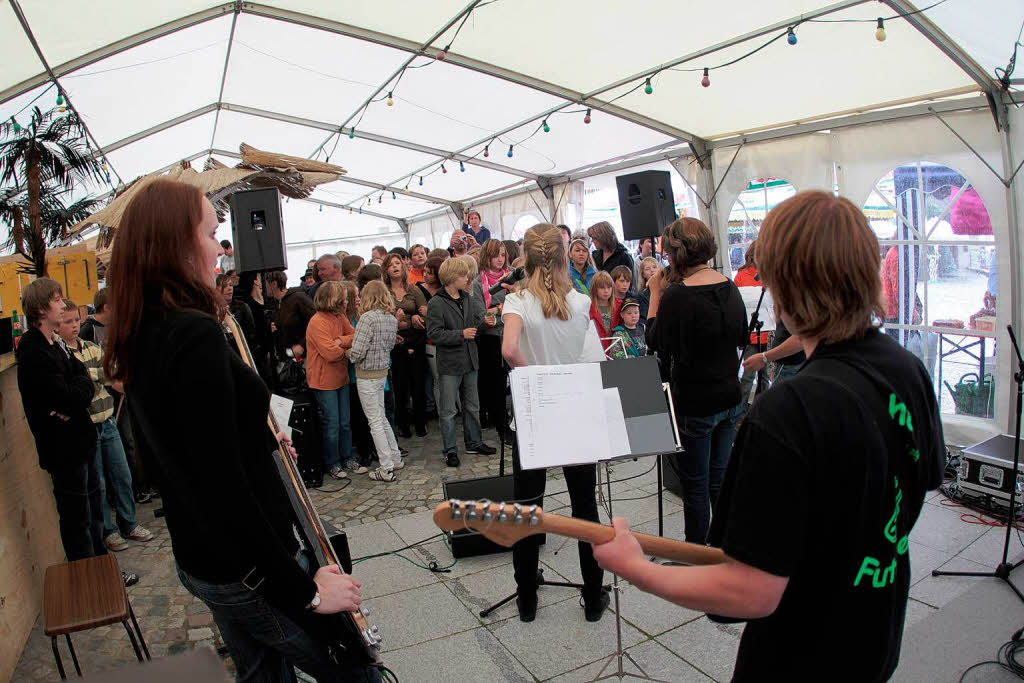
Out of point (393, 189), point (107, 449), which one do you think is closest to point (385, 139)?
point (393, 189)

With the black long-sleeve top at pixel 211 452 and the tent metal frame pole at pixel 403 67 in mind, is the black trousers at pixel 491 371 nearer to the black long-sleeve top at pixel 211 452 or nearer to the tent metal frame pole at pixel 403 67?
the tent metal frame pole at pixel 403 67

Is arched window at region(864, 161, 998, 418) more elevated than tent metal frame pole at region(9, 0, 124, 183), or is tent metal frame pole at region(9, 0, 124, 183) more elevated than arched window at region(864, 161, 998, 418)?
tent metal frame pole at region(9, 0, 124, 183)

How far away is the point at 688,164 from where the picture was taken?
28.9 feet

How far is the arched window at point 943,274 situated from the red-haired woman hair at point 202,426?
6.00 meters

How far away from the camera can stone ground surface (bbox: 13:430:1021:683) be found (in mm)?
2975

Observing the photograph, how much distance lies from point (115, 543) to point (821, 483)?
4.83 metres

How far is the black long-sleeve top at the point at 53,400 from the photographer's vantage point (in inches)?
137

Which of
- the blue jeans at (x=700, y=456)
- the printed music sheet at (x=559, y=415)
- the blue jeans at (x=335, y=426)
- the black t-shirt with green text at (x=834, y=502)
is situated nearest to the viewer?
the black t-shirt with green text at (x=834, y=502)

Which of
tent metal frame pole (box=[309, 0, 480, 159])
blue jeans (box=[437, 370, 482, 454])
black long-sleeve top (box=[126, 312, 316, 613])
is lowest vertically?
blue jeans (box=[437, 370, 482, 454])

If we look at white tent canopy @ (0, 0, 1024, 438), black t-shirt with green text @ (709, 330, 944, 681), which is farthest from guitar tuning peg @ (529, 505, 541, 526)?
white tent canopy @ (0, 0, 1024, 438)

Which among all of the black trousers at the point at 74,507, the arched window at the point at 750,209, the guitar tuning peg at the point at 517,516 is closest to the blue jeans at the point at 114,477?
the black trousers at the point at 74,507

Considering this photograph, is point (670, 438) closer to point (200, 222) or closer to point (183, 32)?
point (200, 222)

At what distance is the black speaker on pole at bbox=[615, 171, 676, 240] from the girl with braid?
3108 millimetres

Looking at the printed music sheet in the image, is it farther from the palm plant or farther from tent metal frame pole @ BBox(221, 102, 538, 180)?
tent metal frame pole @ BBox(221, 102, 538, 180)
